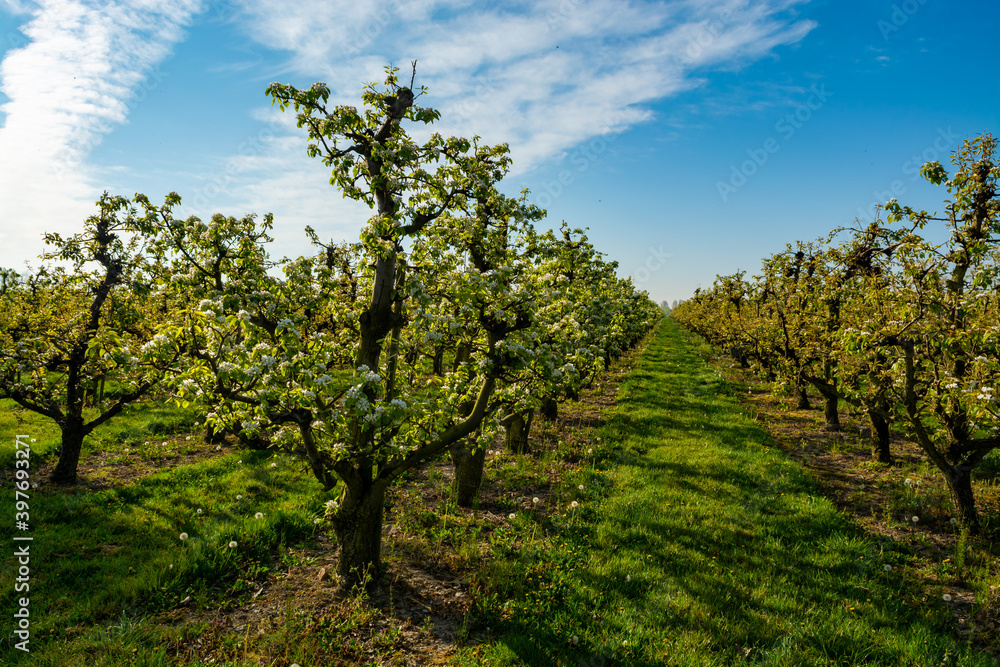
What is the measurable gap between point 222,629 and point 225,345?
14.5 ft

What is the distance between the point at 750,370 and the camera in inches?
1323

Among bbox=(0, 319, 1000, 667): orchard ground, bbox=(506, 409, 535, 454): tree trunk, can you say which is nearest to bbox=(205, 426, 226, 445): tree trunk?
bbox=(0, 319, 1000, 667): orchard ground

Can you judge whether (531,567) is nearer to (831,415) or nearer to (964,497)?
(964,497)

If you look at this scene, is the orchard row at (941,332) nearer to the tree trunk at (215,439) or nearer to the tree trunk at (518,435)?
the tree trunk at (518,435)

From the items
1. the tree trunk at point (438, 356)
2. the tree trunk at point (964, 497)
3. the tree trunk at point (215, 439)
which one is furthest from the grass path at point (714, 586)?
the tree trunk at point (215, 439)

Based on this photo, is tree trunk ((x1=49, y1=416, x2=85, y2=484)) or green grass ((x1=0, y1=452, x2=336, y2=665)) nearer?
green grass ((x1=0, y1=452, x2=336, y2=665))

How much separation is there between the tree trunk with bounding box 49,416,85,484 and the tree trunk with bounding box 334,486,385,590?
9.83 m

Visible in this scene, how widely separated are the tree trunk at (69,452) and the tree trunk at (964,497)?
21713 mm

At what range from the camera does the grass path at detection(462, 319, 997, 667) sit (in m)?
6.34

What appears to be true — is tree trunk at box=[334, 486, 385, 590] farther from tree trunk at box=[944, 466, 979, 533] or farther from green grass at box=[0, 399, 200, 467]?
tree trunk at box=[944, 466, 979, 533]

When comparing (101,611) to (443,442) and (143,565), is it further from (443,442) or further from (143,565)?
(443,442)

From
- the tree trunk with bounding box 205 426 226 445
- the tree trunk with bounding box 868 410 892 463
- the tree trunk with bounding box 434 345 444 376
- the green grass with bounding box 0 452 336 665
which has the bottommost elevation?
the green grass with bounding box 0 452 336 665

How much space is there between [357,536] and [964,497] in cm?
1280

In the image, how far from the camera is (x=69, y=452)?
12211mm
